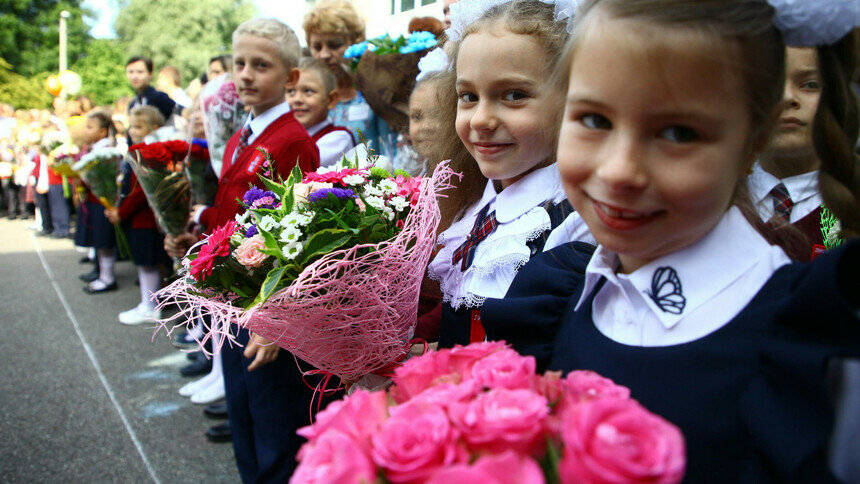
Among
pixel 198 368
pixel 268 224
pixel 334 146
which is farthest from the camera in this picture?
pixel 198 368

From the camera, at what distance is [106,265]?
272 inches

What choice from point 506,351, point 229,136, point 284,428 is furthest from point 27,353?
point 506,351

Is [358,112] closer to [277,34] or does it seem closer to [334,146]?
[334,146]

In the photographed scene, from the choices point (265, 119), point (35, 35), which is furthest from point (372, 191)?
point (35, 35)

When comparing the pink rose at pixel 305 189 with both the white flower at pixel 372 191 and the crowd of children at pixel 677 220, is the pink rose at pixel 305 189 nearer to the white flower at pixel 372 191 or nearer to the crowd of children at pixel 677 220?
the white flower at pixel 372 191

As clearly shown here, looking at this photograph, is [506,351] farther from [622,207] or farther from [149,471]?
[149,471]

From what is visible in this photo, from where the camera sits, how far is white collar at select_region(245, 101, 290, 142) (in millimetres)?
2756

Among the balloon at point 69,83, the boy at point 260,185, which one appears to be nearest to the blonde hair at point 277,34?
the boy at point 260,185

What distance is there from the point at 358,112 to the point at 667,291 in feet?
10.3

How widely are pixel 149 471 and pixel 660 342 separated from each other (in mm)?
3021

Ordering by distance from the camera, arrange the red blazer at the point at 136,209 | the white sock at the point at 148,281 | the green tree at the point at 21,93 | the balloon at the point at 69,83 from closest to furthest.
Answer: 1. the red blazer at the point at 136,209
2. the white sock at the point at 148,281
3. the balloon at the point at 69,83
4. the green tree at the point at 21,93

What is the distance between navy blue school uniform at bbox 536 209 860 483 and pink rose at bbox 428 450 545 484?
0.38 metres

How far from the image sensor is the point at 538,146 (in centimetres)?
159

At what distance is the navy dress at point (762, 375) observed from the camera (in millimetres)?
748
